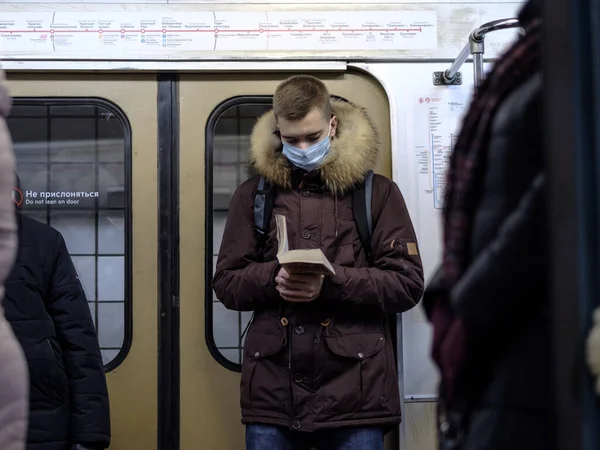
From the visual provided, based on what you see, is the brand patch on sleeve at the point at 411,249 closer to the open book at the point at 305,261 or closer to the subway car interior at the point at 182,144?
the open book at the point at 305,261

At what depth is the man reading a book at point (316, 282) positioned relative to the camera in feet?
8.68

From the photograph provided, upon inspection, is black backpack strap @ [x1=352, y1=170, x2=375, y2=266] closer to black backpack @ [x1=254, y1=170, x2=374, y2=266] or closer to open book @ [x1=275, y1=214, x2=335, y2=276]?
black backpack @ [x1=254, y1=170, x2=374, y2=266]

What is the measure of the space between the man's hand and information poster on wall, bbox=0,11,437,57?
3.78 ft

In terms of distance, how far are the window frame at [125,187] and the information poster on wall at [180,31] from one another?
0.21 m

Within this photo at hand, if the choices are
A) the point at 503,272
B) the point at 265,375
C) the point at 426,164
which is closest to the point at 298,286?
the point at 265,375

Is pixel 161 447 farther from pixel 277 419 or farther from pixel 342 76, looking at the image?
pixel 342 76

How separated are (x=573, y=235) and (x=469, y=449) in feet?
1.25

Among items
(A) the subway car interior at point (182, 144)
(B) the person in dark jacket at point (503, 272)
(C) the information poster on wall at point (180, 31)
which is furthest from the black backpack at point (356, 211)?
(B) the person in dark jacket at point (503, 272)

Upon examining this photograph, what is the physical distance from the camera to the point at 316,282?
102 inches

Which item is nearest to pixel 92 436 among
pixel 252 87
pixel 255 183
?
pixel 255 183

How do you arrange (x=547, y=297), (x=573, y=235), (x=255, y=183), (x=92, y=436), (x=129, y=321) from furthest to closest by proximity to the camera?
(x=129, y=321) < (x=255, y=183) < (x=92, y=436) < (x=547, y=297) < (x=573, y=235)

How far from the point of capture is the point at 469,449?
1170 millimetres

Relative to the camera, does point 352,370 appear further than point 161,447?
No

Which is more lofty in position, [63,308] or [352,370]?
[63,308]
